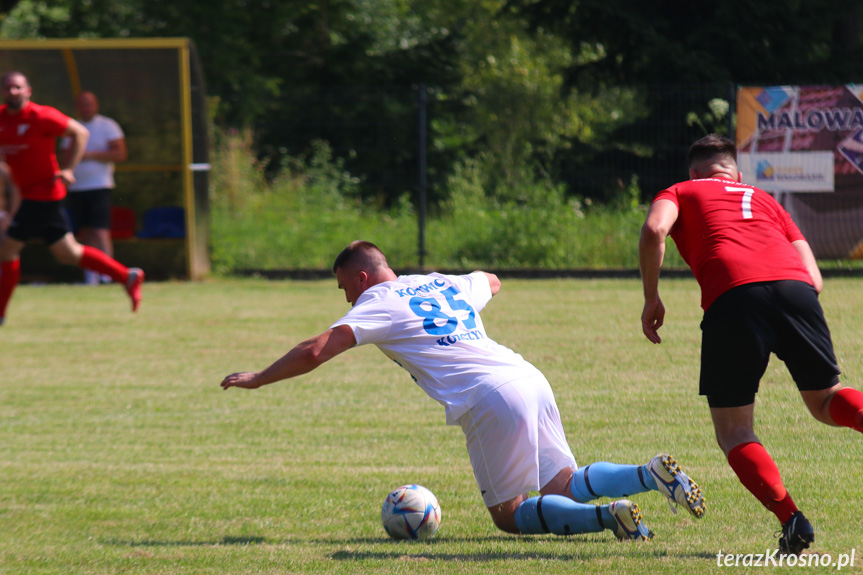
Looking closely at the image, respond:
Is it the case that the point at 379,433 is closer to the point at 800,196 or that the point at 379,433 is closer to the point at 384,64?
the point at 800,196

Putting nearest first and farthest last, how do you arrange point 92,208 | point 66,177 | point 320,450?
point 320,450
point 66,177
point 92,208

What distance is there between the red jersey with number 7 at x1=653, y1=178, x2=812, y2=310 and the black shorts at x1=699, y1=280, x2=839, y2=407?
7 cm

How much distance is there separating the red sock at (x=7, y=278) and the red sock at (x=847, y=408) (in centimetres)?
860

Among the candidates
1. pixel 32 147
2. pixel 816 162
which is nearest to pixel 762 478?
pixel 32 147

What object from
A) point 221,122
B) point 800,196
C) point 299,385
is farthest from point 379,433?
point 221,122

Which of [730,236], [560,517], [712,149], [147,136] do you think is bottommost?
[560,517]

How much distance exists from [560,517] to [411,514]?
662 mm

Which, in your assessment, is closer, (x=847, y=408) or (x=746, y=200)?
(x=847, y=408)

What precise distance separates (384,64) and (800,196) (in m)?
13.8

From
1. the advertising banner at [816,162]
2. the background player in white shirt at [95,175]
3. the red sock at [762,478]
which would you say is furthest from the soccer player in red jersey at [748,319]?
the background player in white shirt at [95,175]

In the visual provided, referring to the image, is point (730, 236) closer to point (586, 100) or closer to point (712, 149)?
point (712, 149)

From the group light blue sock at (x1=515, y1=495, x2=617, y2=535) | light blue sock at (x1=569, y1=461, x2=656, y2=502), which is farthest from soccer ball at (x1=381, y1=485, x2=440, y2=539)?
light blue sock at (x1=569, y1=461, x2=656, y2=502)

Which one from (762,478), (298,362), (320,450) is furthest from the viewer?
(320,450)

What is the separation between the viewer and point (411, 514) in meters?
4.69
